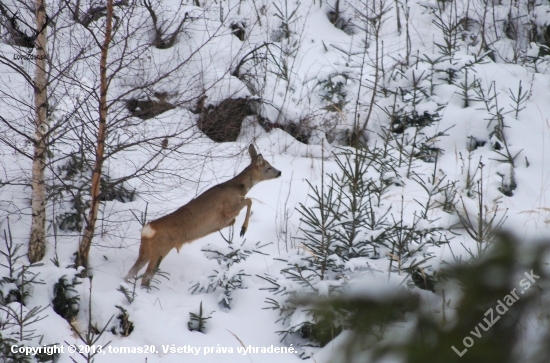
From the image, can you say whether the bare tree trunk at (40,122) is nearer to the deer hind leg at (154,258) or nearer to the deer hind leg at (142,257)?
the deer hind leg at (142,257)

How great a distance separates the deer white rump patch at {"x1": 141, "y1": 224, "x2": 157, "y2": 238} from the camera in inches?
219

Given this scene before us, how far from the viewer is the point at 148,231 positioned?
5.55 m

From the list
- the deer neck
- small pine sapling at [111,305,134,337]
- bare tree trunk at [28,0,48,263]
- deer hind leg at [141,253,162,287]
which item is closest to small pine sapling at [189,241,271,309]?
deer hind leg at [141,253,162,287]

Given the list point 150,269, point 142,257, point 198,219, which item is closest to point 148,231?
point 142,257

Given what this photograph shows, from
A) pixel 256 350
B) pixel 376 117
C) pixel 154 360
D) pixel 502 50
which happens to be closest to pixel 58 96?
pixel 154 360

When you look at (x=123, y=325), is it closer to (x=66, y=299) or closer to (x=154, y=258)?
(x=66, y=299)

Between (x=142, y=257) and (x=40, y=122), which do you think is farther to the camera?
(x=142, y=257)

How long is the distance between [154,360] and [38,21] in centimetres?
336

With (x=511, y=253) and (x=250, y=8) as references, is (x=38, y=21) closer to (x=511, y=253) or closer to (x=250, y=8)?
(x=511, y=253)

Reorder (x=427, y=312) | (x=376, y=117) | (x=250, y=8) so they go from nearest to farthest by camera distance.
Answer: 1. (x=427, y=312)
2. (x=376, y=117)
3. (x=250, y=8)

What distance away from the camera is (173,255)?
6.31 meters

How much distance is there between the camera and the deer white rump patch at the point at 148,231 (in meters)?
5.55

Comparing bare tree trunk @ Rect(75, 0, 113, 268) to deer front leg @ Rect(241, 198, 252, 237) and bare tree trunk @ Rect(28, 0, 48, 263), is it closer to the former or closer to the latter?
bare tree trunk @ Rect(28, 0, 48, 263)

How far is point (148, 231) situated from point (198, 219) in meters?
0.69
